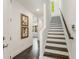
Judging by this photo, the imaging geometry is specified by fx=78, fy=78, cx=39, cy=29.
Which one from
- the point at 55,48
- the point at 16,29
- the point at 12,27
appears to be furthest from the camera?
the point at 16,29

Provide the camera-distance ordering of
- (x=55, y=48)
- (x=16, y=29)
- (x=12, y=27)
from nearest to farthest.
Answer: (x=55, y=48) < (x=12, y=27) < (x=16, y=29)

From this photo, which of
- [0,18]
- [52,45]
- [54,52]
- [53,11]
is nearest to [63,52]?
[54,52]

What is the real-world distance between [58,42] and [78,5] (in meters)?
3.08

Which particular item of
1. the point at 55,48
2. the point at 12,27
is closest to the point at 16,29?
the point at 12,27

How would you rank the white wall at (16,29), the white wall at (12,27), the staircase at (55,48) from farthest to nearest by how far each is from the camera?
the white wall at (16,29) < the staircase at (55,48) < the white wall at (12,27)

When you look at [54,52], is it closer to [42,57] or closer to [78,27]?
[42,57]

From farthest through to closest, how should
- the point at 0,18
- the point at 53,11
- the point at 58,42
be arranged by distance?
the point at 53,11 → the point at 58,42 → the point at 0,18

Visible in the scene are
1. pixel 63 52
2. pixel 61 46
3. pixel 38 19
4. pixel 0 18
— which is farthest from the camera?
pixel 38 19

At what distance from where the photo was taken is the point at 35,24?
31.8 ft

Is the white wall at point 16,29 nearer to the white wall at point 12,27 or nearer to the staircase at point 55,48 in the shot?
the white wall at point 12,27

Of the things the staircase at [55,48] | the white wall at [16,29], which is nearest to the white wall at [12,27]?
the white wall at [16,29]

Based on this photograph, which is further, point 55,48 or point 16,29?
point 16,29

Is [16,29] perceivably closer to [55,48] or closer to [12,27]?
[12,27]

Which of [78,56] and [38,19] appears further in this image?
[38,19]
